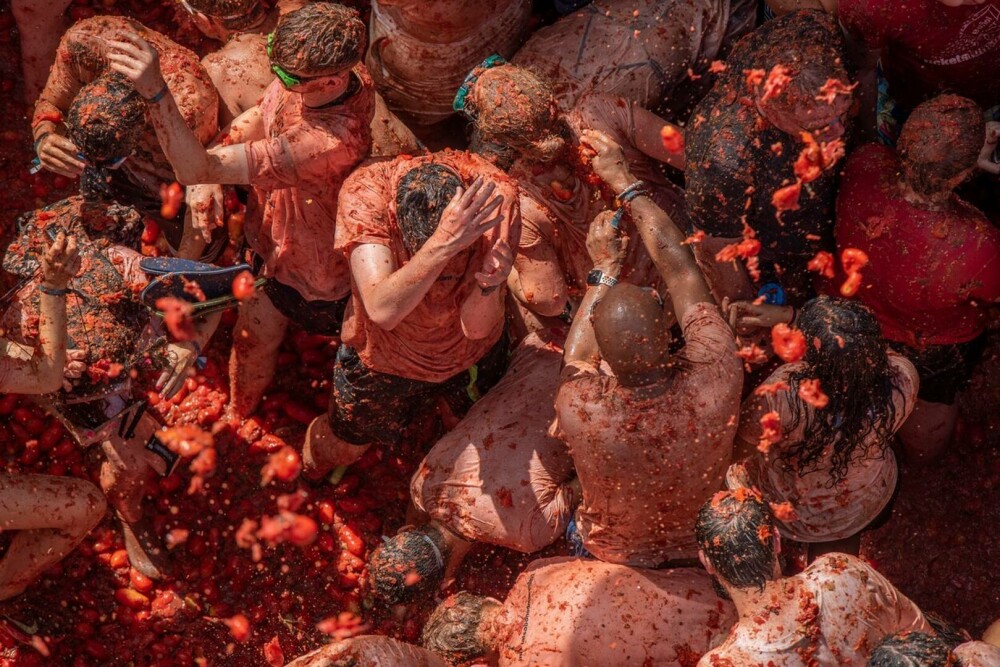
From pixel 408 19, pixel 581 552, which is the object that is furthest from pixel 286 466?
pixel 408 19

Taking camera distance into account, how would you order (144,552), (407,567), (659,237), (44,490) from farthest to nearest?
(144,552) < (44,490) < (407,567) < (659,237)

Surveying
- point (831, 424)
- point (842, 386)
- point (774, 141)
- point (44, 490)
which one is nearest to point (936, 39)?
point (774, 141)

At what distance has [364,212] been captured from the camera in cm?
426

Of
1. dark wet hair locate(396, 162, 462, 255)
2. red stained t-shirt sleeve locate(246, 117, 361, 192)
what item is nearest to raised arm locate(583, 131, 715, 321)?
dark wet hair locate(396, 162, 462, 255)

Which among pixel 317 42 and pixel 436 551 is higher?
pixel 317 42

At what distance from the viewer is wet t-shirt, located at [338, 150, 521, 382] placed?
14.0 ft

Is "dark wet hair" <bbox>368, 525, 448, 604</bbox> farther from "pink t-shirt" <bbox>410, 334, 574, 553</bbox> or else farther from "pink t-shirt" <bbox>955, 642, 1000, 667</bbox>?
"pink t-shirt" <bbox>955, 642, 1000, 667</bbox>

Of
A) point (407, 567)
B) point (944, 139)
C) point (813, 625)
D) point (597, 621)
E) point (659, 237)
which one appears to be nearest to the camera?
point (813, 625)

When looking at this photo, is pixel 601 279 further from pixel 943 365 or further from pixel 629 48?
pixel 943 365

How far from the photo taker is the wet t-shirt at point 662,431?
400 centimetres

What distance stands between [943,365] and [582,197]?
5.77ft

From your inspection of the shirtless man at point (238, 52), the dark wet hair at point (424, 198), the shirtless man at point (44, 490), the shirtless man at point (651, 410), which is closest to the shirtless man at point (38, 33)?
the shirtless man at point (238, 52)

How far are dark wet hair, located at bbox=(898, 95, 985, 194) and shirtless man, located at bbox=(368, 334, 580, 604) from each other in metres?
1.84

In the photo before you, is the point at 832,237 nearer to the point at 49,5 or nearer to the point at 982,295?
the point at 982,295
